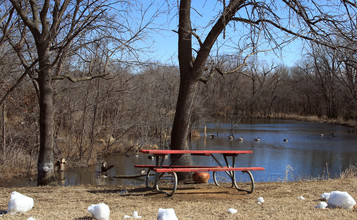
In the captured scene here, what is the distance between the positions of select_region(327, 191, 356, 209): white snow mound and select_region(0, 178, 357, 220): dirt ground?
0.50ft

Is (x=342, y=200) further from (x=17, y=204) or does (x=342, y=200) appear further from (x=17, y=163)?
(x=17, y=163)

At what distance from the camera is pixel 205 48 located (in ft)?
26.9

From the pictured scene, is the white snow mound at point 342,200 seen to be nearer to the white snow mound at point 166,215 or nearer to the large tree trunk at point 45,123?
the white snow mound at point 166,215

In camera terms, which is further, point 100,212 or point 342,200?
point 342,200

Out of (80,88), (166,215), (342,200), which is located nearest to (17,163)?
(80,88)

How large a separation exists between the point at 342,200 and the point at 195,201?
2073 millimetres

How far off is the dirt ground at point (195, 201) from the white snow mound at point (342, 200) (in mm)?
152

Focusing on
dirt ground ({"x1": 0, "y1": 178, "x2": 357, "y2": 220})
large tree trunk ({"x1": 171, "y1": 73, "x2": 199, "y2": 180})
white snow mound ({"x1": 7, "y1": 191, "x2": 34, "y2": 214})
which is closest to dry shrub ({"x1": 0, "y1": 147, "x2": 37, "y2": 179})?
dirt ground ({"x1": 0, "y1": 178, "x2": 357, "y2": 220})

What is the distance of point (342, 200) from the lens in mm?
5297

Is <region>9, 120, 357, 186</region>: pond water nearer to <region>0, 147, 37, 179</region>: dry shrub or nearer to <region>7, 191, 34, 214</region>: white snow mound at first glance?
<region>0, 147, 37, 179</region>: dry shrub

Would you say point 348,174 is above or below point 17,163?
above

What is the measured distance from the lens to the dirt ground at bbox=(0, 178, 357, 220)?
4945 millimetres

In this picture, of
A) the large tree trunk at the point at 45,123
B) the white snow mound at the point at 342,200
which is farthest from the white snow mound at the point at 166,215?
the large tree trunk at the point at 45,123

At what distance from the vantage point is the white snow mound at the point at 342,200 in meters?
5.27
